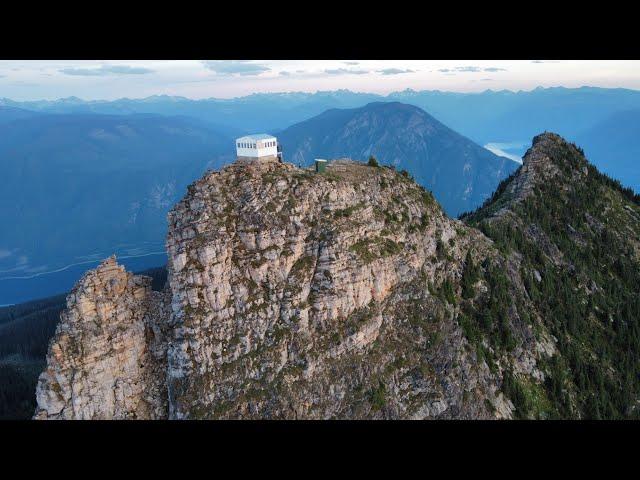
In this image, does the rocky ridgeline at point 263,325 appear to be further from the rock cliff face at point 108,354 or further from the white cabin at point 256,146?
the white cabin at point 256,146

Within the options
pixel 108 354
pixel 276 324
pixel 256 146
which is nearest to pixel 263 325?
pixel 276 324

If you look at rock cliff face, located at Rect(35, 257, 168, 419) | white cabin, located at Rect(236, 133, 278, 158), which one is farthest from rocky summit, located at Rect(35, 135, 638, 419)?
white cabin, located at Rect(236, 133, 278, 158)

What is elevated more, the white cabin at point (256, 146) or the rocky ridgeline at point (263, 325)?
the white cabin at point (256, 146)

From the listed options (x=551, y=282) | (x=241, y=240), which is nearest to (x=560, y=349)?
(x=551, y=282)

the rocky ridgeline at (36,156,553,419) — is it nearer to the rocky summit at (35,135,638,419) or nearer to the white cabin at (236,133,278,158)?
the rocky summit at (35,135,638,419)

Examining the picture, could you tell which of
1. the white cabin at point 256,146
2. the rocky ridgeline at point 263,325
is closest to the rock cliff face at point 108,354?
the rocky ridgeline at point 263,325

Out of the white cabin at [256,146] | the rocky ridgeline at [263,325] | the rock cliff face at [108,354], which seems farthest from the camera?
the white cabin at [256,146]

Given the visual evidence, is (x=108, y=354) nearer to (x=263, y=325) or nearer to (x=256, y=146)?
(x=263, y=325)
